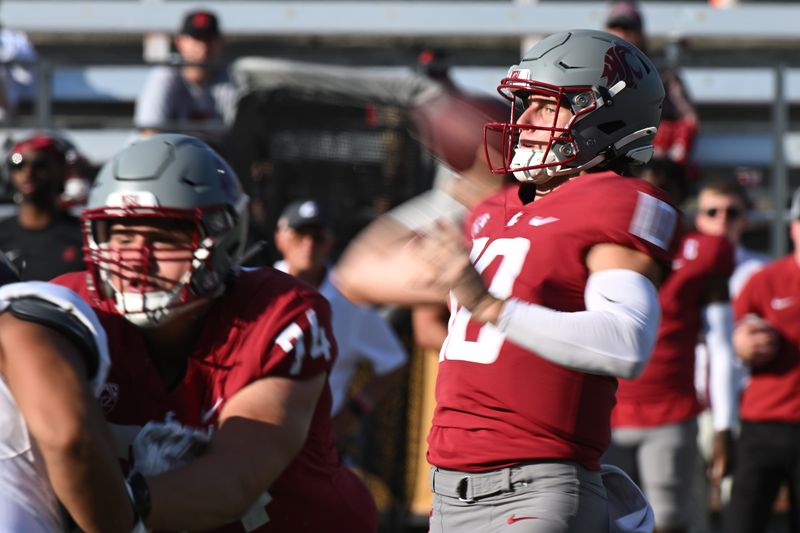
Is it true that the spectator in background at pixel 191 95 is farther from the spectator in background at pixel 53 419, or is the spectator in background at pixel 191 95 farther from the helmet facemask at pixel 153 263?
the spectator in background at pixel 53 419

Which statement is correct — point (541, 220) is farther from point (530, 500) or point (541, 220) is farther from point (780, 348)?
point (780, 348)

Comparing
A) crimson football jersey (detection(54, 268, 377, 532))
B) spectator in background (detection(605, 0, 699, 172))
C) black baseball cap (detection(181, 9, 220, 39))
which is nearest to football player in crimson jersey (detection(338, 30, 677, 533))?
crimson football jersey (detection(54, 268, 377, 532))

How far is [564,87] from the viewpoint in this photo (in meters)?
2.83

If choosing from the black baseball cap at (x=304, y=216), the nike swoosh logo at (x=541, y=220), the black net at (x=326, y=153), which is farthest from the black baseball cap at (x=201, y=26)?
the nike swoosh logo at (x=541, y=220)

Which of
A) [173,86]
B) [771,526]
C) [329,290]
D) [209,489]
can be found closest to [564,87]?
[209,489]

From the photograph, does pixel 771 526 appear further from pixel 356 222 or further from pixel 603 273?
pixel 603 273

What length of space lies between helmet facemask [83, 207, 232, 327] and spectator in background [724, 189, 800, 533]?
3335 millimetres

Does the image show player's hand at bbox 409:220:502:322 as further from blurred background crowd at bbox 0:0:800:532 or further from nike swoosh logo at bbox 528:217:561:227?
blurred background crowd at bbox 0:0:800:532

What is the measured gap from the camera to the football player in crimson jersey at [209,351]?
2.92 metres

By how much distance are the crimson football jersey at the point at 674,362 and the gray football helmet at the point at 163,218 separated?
2.67 m

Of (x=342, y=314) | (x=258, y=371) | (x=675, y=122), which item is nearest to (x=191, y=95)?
(x=342, y=314)

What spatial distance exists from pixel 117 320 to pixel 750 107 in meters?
6.93

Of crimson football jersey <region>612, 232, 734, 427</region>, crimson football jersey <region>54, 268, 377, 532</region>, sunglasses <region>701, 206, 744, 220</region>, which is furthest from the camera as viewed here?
sunglasses <region>701, 206, 744, 220</region>

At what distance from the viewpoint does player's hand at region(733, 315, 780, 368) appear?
19.3 feet
